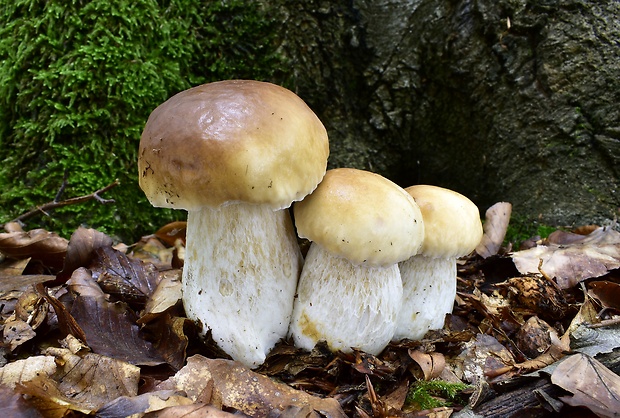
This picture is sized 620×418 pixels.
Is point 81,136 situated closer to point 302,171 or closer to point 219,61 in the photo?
point 219,61

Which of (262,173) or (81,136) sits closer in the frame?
(262,173)

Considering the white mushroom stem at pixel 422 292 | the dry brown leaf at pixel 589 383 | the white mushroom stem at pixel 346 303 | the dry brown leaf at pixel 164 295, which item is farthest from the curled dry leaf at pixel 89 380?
the dry brown leaf at pixel 589 383

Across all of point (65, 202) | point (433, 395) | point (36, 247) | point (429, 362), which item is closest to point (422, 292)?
point (429, 362)

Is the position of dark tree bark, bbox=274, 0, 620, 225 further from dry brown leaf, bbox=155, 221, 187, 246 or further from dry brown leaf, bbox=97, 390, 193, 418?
dry brown leaf, bbox=97, 390, 193, 418

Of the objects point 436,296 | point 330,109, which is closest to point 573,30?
point 330,109

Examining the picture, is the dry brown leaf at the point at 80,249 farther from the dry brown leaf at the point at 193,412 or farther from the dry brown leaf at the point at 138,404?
the dry brown leaf at the point at 193,412

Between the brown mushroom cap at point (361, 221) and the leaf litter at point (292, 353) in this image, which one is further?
the brown mushroom cap at point (361, 221)

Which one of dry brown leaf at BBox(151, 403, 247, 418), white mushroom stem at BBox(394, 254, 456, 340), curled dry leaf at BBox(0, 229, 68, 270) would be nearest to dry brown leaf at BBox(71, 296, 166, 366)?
dry brown leaf at BBox(151, 403, 247, 418)

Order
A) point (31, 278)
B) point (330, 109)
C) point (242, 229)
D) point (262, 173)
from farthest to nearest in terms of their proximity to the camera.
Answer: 1. point (330, 109)
2. point (31, 278)
3. point (242, 229)
4. point (262, 173)
